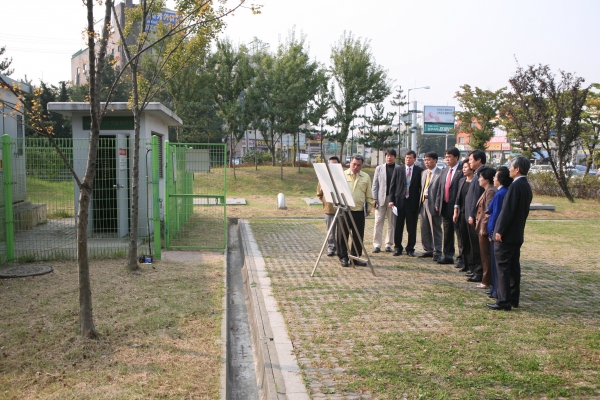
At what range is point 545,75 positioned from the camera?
870 inches

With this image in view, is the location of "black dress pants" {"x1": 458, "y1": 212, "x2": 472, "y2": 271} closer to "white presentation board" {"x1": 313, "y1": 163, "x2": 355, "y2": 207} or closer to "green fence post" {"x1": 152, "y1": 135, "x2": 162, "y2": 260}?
"white presentation board" {"x1": 313, "y1": 163, "x2": 355, "y2": 207}

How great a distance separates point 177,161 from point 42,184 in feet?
9.57

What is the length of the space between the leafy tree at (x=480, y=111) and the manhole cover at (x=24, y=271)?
2998cm

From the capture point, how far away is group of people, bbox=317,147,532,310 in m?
6.17

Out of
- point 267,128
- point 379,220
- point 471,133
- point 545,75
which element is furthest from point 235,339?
point 471,133

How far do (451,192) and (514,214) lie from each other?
2657 mm

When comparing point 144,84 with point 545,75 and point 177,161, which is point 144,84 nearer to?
point 177,161

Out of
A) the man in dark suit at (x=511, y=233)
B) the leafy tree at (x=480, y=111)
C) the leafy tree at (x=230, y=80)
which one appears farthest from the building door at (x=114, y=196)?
the leafy tree at (x=480, y=111)

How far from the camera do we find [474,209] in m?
7.50

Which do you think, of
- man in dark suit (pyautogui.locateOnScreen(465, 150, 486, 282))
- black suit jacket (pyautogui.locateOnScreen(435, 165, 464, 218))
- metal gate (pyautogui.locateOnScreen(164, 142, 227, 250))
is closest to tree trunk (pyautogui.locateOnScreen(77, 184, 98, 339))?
metal gate (pyautogui.locateOnScreen(164, 142, 227, 250))

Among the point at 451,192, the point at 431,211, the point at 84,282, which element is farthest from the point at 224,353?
the point at 431,211

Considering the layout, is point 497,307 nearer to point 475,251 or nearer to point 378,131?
point 475,251

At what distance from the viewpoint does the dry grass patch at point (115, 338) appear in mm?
4152

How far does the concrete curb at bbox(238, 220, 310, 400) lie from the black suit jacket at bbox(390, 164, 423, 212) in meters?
3.10
